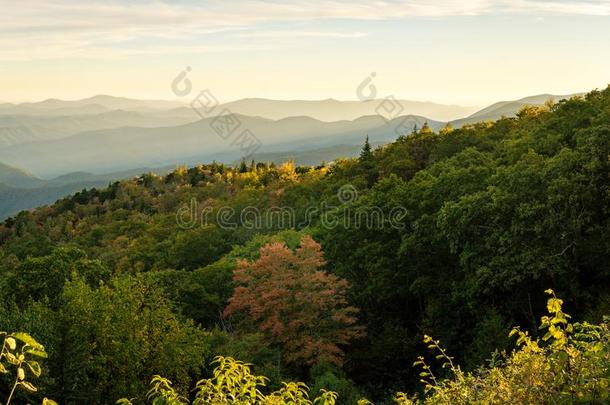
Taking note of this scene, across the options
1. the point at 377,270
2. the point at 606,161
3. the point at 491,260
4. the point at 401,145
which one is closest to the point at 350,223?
the point at 377,270

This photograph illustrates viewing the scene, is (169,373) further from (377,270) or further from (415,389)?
(377,270)

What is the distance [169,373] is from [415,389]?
1195 cm

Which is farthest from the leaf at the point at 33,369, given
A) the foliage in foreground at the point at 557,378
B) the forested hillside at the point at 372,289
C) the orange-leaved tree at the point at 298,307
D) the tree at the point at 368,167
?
the tree at the point at 368,167

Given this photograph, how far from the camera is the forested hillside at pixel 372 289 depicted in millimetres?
23953

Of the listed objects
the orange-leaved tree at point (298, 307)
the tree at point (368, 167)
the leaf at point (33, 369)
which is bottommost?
the orange-leaved tree at point (298, 307)

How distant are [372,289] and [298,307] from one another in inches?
256

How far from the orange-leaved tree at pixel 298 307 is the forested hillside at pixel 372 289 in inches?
3.3

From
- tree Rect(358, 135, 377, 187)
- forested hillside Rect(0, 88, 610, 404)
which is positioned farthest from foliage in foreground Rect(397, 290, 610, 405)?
tree Rect(358, 135, 377, 187)

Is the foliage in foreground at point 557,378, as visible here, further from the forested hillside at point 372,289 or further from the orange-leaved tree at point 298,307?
the orange-leaved tree at point 298,307

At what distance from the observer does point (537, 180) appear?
29781mm

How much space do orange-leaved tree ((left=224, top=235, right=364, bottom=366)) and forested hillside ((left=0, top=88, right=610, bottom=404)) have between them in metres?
0.08

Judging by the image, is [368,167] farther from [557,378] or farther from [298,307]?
[557,378]

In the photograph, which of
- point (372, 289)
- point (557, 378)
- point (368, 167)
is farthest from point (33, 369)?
point (368, 167)

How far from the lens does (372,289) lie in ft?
116
